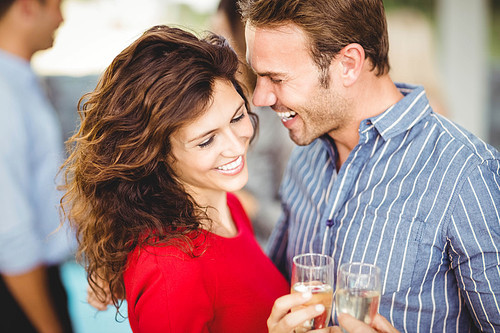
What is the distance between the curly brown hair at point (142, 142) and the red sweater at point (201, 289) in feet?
0.22

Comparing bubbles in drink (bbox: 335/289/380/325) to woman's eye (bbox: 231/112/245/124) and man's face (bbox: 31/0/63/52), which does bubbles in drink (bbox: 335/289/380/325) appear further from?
man's face (bbox: 31/0/63/52)

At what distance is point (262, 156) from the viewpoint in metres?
3.39

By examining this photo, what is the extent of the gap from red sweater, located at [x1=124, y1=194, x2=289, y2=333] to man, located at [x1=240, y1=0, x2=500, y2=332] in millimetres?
267

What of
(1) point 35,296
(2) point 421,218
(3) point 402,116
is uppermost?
(3) point 402,116

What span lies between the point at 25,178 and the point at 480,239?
90.8 inches

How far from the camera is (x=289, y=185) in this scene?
2254 mm

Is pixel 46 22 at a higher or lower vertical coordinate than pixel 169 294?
higher

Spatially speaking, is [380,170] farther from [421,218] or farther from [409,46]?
[409,46]

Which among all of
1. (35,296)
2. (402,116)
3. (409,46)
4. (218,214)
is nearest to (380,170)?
(402,116)

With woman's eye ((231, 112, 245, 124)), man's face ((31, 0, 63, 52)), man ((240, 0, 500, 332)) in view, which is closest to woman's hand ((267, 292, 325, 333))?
man ((240, 0, 500, 332))

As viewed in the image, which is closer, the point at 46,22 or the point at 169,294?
the point at 169,294

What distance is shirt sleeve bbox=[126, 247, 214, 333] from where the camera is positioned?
4.64 ft

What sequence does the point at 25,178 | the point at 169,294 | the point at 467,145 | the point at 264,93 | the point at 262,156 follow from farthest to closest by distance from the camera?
the point at 262,156, the point at 25,178, the point at 264,93, the point at 467,145, the point at 169,294

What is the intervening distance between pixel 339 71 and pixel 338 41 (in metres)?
0.11
